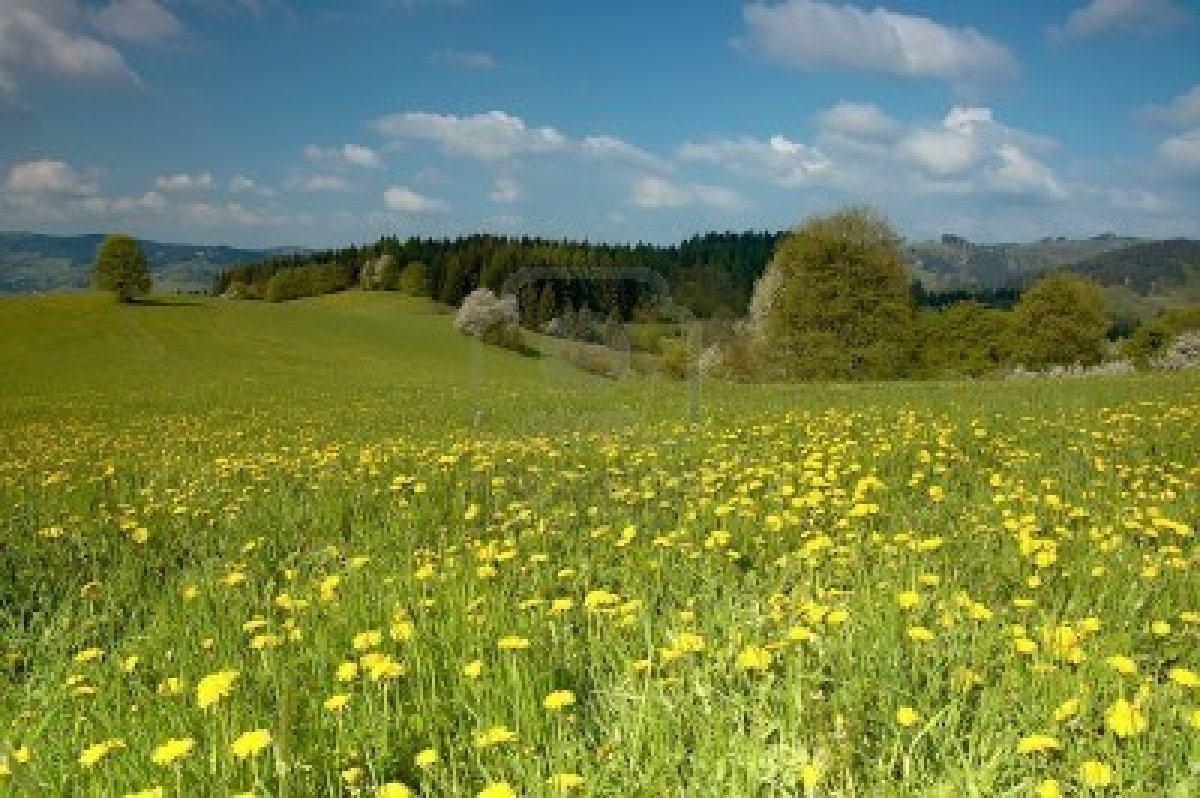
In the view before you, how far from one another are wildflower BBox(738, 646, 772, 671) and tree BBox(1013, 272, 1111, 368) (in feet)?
287

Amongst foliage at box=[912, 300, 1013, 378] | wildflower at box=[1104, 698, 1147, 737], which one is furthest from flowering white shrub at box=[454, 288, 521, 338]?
foliage at box=[912, 300, 1013, 378]

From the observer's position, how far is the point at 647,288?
2164 centimetres

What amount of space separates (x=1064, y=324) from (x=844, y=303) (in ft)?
128

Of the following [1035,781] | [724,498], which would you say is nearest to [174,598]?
→ [724,498]

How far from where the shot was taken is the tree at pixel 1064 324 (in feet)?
276

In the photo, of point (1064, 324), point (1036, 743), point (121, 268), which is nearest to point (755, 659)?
point (1036, 743)

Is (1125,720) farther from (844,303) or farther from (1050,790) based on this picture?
(844,303)

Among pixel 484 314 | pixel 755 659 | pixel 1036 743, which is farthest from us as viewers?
pixel 484 314

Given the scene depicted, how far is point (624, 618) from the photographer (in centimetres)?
470

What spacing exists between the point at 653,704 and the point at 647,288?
18466 mm

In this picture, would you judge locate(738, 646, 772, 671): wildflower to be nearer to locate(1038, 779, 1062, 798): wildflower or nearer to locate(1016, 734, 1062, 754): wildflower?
locate(1016, 734, 1062, 754): wildflower

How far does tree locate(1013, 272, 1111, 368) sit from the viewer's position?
84.1 meters

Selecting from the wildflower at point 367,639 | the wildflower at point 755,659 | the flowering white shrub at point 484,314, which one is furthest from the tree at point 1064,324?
the wildflower at point 367,639

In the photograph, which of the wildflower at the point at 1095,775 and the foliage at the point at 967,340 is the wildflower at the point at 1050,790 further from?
the foliage at the point at 967,340
